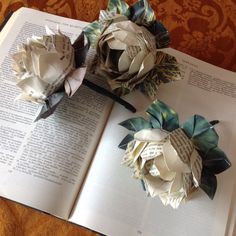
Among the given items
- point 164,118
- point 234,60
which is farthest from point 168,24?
point 164,118

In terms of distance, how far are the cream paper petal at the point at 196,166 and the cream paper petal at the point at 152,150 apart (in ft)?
0.11

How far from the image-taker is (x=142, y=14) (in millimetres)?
444

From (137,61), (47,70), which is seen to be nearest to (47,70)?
(47,70)

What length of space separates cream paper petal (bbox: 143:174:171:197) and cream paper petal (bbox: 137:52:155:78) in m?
0.12

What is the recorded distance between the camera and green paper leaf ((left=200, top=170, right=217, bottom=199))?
1.33 feet

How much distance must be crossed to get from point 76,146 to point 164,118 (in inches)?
4.6

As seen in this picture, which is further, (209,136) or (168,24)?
(168,24)

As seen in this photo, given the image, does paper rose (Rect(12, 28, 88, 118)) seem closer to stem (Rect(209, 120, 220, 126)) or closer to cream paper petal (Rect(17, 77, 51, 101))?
cream paper petal (Rect(17, 77, 51, 101))

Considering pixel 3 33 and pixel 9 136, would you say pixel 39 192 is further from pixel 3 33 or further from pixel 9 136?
pixel 3 33

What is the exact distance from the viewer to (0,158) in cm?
45

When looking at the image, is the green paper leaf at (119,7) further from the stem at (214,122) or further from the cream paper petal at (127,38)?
the stem at (214,122)

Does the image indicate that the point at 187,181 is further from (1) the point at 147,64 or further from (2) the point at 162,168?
(1) the point at 147,64

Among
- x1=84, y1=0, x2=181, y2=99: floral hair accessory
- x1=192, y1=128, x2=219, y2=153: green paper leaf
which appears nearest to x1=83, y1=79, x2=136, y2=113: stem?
x1=84, y1=0, x2=181, y2=99: floral hair accessory

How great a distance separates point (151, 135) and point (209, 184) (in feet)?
0.28
